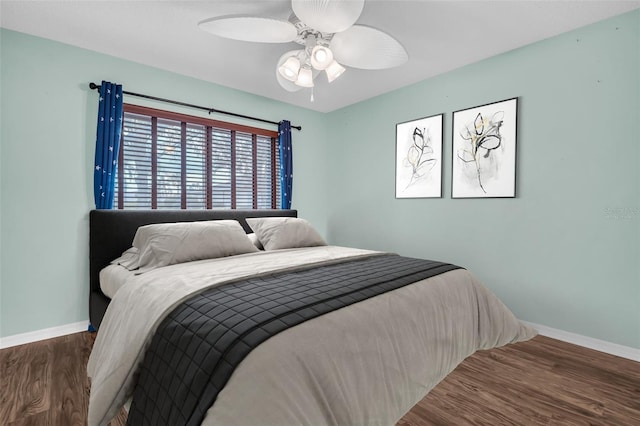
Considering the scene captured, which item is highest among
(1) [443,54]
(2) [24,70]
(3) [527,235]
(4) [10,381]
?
(1) [443,54]

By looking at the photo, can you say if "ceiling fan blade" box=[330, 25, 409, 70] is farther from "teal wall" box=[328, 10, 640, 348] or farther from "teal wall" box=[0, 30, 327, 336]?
"teal wall" box=[0, 30, 327, 336]

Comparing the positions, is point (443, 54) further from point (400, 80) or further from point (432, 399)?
point (432, 399)

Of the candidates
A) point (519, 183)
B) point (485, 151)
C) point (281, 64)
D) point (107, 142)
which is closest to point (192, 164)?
point (107, 142)

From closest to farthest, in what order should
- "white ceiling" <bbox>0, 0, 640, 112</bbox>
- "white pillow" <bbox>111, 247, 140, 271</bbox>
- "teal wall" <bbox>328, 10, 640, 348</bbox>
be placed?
1. "white ceiling" <bbox>0, 0, 640, 112</bbox>
2. "teal wall" <bbox>328, 10, 640, 348</bbox>
3. "white pillow" <bbox>111, 247, 140, 271</bbox>

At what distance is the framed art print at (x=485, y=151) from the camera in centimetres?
274

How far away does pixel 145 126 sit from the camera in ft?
9.92

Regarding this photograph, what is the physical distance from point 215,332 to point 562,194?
2769 millimetres

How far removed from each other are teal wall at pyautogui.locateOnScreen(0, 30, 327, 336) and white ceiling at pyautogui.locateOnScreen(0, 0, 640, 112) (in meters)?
0.18

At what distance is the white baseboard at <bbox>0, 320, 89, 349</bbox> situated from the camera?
238cm

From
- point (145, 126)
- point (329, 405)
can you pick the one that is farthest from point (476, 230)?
point (145, 126)

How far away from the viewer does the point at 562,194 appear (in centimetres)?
248

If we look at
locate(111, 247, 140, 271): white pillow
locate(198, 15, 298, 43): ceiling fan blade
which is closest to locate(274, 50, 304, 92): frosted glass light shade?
locate(198, 15, 298, 43): ceiling fan blade

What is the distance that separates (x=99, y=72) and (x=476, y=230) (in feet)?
12.4

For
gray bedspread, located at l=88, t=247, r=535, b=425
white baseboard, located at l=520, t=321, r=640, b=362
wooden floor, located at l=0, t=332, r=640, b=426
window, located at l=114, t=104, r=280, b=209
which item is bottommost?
wooden floor, located at l=0, t=332, r=640, b=426
